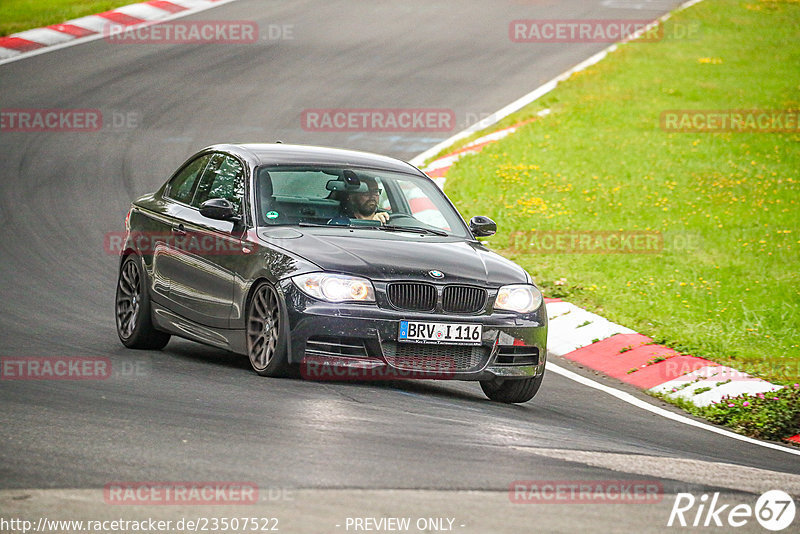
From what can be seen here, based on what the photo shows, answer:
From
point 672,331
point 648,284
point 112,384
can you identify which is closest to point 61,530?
point 112,384

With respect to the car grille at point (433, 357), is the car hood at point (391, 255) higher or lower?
higher

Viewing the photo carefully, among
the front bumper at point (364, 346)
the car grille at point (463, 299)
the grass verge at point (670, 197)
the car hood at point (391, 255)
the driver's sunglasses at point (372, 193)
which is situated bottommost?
the grass verge at point (670, 197)

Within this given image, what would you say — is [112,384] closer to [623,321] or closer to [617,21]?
[623,321]

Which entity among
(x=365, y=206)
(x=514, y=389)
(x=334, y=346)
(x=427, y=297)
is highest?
(x=365, y=206)

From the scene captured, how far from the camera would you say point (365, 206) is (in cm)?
968

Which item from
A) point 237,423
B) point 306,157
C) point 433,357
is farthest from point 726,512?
point 306,157

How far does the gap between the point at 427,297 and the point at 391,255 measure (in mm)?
405

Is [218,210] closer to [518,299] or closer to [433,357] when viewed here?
[433,357]

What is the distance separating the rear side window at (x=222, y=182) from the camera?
979 centimetres

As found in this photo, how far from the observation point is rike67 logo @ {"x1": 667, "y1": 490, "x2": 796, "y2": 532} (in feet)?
19.7

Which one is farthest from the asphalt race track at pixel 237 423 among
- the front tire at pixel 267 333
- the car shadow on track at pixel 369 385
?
the front tire at pixel 267 333

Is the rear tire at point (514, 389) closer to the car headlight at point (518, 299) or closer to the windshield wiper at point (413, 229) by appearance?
the car headlight at point (518, 299)

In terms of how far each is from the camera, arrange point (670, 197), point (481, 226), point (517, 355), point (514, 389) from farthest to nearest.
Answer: point (670, 197) < point (481, 226) < point (514, 389) < point (517, 355)

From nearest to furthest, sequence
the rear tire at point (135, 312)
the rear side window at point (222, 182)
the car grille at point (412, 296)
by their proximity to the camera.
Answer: the car grille at point (412, 296), the rear side window at point (222, 182), the rear tire at point (135, 312)
